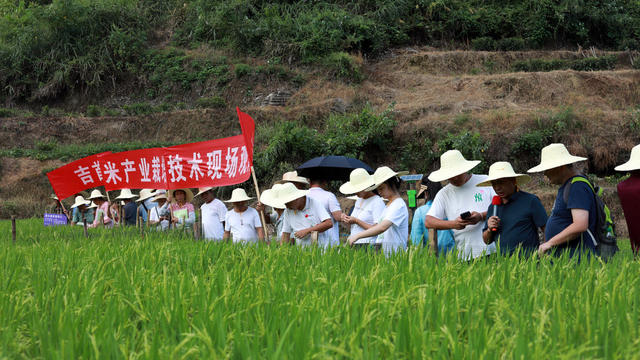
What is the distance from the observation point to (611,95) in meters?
18.5

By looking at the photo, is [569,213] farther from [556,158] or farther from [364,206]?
[364,206]

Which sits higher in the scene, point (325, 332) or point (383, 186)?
point (325, 332)

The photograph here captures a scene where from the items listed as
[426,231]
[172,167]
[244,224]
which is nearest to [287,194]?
[244,224]

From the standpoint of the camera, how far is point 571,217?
11.9 ft

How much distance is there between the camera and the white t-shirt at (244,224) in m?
6.03

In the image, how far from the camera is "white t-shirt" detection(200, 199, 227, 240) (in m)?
6.67

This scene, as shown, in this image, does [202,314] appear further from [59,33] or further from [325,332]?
[59,33]

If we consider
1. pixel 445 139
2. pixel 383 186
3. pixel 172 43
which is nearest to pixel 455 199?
pixel 383 186

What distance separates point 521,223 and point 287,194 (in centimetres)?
221

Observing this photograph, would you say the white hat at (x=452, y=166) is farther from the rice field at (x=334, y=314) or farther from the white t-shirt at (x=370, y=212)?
the rice field at (x=334, y=314)

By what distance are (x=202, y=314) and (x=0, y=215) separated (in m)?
17.5

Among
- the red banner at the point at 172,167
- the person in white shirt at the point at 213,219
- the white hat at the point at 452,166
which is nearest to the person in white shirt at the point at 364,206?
the white hat at the point at 452,166

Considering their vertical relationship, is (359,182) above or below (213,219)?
above

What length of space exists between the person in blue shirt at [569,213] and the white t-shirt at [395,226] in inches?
47.1
